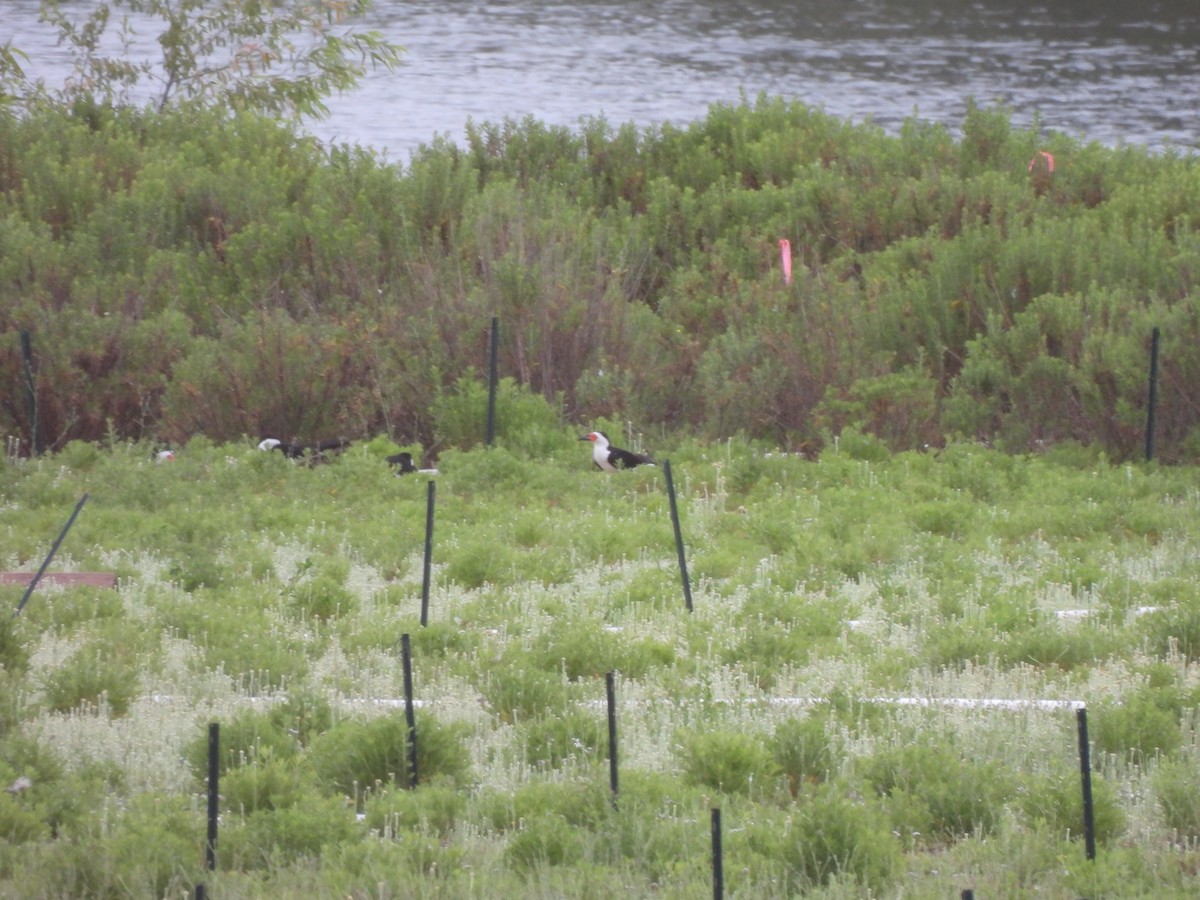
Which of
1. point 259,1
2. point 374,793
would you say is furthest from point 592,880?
point 259,1

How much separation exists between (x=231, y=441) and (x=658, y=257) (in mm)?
6653

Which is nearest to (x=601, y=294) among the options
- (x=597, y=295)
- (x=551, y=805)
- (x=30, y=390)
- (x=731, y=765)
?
(x=597, y=295)

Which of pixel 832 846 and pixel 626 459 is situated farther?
pixel 626 459

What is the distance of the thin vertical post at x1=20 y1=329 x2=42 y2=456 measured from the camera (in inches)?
436

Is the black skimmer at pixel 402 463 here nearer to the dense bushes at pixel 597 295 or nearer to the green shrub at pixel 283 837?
the dense bushes at pixel 597 295

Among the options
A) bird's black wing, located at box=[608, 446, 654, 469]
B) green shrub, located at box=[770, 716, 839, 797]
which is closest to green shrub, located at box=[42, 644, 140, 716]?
green shrub, located at box=[770, 716, 839, 797]

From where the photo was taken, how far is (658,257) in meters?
16.7

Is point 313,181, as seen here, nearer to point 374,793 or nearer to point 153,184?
point 153,184

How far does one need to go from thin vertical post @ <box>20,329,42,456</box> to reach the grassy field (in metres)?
0.97

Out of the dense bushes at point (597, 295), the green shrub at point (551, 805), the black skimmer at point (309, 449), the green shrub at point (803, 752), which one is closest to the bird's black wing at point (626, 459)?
the dense bushes at point (597, 295)

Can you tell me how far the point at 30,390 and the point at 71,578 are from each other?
4051 mm

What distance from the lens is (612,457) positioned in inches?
395

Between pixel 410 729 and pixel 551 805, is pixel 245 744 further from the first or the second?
pixel 551 805

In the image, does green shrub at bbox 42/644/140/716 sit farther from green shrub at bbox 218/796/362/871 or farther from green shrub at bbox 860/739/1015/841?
green shrub at bbox 860/739/1015/841
